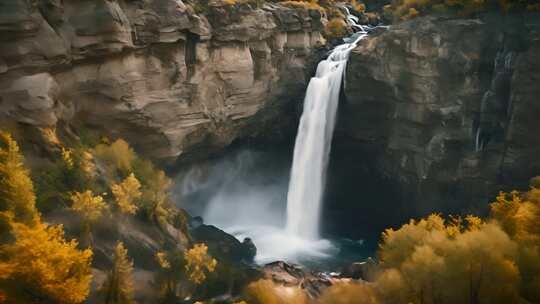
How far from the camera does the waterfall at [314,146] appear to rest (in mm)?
39219

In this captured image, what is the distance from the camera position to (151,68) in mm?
31000

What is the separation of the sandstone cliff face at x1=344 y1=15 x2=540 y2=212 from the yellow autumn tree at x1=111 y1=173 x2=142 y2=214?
20.1 m

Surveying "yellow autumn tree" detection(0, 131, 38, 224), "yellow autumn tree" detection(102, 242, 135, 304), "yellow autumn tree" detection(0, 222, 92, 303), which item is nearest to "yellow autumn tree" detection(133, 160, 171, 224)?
"yellow autumn tree" detection(102, 242, 135, 304)

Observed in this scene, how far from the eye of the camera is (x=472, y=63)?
3272 cm

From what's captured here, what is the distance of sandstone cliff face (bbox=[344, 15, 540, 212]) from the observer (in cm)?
3112

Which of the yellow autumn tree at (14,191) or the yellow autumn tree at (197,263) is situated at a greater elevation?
the yellow autumn tree at (14,191)

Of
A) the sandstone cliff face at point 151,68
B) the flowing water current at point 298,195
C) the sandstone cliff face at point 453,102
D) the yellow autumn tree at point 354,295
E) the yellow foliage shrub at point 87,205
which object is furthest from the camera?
the flowing water current at point 298,195

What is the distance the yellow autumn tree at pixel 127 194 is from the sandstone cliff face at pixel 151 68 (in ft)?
14.8

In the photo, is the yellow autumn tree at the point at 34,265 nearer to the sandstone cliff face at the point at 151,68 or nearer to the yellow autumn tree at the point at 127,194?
the yellow autumn tree at the point at 127,194

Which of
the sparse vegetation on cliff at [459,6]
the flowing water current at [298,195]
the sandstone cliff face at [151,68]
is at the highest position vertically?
the sparse vegetation on cliff at [459,6]

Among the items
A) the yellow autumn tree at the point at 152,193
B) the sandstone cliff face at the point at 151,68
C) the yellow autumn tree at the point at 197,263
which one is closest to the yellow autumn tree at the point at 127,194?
the yellow autumn tree at the point at 152,193

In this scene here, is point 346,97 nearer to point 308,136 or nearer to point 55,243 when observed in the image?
point 308,136

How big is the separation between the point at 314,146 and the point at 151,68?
15432 millimetres

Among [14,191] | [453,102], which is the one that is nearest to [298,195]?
[453,102]
